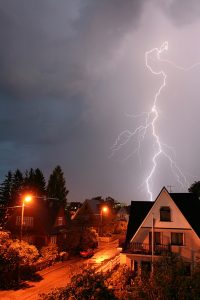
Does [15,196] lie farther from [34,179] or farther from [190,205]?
[190,205]

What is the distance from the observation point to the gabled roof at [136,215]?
3531 cm

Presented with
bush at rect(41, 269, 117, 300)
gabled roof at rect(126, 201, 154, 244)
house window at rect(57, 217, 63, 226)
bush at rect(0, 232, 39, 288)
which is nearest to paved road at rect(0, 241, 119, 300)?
bush at rect(0, 232, 39, 288)

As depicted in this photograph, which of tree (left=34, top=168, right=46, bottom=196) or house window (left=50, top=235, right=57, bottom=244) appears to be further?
tree (left=34, top=168, right=46, bottom=196)

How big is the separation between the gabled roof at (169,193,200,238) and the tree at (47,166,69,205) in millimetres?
70700

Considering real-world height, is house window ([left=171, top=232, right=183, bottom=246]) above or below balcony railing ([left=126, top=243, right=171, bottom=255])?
above

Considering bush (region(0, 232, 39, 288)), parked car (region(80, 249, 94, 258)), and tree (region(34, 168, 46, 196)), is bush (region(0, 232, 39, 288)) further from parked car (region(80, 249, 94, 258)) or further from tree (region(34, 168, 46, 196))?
tree (region(34, 168, 46, 196))

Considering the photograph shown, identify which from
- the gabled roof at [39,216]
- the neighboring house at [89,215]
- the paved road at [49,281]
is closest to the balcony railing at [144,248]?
the paved road at [49,281]

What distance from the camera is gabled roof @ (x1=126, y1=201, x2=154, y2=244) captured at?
35306 millimetres

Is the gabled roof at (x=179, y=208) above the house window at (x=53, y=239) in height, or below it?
above

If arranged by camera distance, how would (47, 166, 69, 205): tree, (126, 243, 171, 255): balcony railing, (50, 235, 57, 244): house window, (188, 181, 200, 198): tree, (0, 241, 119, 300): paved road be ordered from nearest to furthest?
(0, 241, 119, 300): paved road, (126, 243, 171, 255): balcony railing, (50, 235, 57, 244): house window, (188, 181, 200, 198): tree, (47, 166, 69, 205): tree

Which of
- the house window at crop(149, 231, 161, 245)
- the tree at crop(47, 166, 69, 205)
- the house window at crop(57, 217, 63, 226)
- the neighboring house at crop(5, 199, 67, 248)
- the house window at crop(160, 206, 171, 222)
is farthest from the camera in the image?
the tree at crop(47, 166, 69, 205)

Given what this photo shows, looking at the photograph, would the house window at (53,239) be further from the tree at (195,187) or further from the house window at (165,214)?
the tree at (195,187)

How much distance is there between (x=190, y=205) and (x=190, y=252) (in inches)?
216

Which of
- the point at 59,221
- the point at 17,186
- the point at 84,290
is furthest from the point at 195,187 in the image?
the point at 84,290
